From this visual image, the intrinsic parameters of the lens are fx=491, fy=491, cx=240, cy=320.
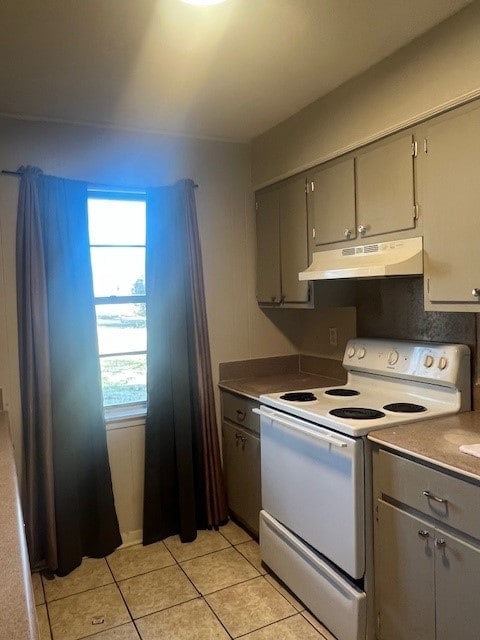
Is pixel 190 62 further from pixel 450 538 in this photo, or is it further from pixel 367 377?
pixel 450 538

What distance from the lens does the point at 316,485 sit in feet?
6.97

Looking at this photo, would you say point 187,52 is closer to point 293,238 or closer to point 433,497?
point 293,238

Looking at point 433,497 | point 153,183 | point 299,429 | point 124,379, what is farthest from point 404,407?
point 153,183

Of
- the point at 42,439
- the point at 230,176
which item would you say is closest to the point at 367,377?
the point at 230,176

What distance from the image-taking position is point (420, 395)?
7.69 ft

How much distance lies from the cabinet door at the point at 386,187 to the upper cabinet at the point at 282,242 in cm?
49

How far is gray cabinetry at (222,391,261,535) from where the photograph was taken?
2770 millimetres

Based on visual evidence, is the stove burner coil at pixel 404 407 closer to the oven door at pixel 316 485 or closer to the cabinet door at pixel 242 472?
the oven door at pixel 316 485

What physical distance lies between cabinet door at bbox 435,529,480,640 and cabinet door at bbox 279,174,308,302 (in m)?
1.51

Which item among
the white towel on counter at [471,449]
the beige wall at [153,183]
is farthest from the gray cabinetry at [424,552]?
the beige wall at [153,183]

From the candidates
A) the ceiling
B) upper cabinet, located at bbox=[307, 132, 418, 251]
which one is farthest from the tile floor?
the ceiling

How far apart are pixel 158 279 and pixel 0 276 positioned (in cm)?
84

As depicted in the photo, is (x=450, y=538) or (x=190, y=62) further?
(x=190, y=62)

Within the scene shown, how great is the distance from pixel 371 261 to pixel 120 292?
59.4 inches
